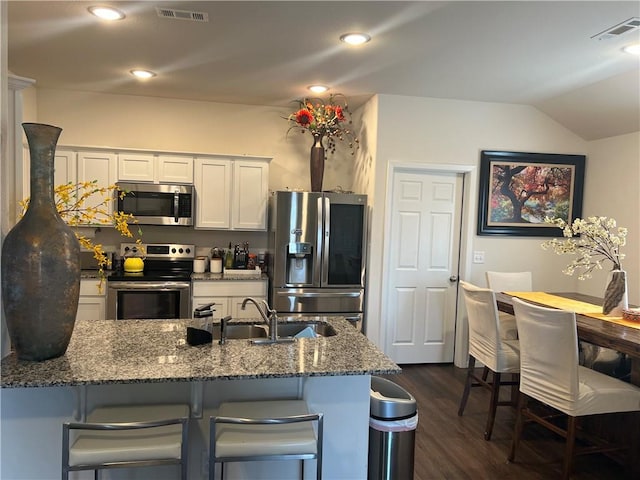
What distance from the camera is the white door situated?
4465 millimetres

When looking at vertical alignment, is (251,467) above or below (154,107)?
below

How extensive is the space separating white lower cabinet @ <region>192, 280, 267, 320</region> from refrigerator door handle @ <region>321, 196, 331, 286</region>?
62 centimetres

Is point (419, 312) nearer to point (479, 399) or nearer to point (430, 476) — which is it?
point (479, 399)

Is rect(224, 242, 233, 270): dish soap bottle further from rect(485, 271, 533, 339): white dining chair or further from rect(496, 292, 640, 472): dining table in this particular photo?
rect(496, 292, 640, 472): dining table

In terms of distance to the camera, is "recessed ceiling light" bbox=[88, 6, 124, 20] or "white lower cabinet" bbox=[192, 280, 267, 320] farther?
"white lower cabinet" bbox=[192, 280, 267, 320]

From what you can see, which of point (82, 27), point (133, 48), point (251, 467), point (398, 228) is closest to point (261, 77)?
point (133, 48)

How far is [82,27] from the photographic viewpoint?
9.55 ft

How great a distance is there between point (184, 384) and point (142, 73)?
9.67 feet

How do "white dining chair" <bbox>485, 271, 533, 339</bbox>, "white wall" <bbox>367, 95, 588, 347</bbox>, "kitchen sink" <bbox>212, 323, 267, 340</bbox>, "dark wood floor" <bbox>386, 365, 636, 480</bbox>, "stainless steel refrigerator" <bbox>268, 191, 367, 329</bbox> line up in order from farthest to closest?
"white wall" <bbox>367, 95, 588, 347</bbox> < "stainless steel refrigerator" <bbox>268, 191, 367, 329</bbox> < "white dining chair" <bbox>485, 271, 533, 339</bbox> < "dark wood floor" <bbox>386, 365, 636, 480</bbox> < "kitchen sink" <bbox>212, 323, 267, 340</bbox>

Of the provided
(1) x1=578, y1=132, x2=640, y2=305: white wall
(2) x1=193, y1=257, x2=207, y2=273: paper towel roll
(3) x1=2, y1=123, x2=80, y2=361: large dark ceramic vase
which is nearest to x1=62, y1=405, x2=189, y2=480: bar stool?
(3) x1=2, y1=123, x2=80, y2=361: large dark ceramic vase

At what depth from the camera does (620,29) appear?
2.71 m

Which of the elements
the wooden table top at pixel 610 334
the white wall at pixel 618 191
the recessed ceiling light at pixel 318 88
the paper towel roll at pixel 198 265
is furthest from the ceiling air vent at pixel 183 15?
the white wall at pixel 618 191

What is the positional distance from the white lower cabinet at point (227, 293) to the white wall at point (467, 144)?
1119 mm

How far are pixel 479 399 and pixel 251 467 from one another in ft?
7.91
